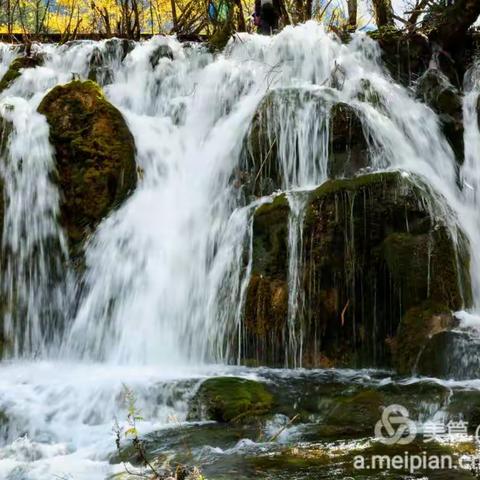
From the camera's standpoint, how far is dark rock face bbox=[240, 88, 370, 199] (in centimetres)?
825

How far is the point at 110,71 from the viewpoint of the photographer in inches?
480

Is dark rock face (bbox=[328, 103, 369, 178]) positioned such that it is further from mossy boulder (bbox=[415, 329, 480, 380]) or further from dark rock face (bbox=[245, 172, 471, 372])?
mossy boulder (bbox=[415, 329, 480, 380])

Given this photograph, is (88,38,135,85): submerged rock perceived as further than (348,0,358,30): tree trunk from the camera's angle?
No

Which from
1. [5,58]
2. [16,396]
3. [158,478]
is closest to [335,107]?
[16,396]

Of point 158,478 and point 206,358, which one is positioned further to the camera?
point 206,358

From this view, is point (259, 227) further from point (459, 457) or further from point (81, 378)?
point (459, 457)

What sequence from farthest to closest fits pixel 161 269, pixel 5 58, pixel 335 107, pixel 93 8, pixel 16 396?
pixel 93 8 < pixel 5 58 < pixel 335 107 < pixel 161 269 < pixel 16 396

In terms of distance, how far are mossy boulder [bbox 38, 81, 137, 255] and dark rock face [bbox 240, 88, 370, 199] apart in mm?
1681

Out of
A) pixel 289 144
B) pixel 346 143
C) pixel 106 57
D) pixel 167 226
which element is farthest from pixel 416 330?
pixel 106 57

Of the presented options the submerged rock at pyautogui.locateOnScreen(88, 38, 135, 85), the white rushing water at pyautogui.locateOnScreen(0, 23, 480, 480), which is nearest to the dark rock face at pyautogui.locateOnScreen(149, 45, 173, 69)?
the white rushing water at pyautogui.locateOnScreen(0, 23, 480, 480)

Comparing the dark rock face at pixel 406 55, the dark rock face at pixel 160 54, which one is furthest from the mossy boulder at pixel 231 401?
the dark rock face at pixel 160 54

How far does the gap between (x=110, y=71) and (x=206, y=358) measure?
720 centimetres

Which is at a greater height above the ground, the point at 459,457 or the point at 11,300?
the point at 11,300

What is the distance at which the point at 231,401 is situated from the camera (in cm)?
538
